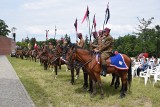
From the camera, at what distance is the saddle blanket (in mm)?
11918

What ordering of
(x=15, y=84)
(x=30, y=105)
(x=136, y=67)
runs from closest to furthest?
(x=30, y=105) → (x=15, y=84) → (x=136, y=67)

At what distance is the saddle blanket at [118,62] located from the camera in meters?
11.9

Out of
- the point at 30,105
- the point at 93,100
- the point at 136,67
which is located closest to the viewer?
the point at 30,105

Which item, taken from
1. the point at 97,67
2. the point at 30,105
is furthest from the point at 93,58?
the point at 30,105

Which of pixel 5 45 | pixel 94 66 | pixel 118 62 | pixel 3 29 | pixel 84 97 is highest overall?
pixel 3 29

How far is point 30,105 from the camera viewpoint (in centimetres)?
1014

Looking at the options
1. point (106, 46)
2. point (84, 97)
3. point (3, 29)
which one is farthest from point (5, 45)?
point (106, 46)

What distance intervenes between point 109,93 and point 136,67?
25.9 feet

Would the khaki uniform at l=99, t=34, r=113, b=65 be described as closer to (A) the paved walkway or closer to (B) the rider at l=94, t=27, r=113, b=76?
(B) the rider at l=94, t=27, r=113, b=76

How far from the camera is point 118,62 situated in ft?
39.2

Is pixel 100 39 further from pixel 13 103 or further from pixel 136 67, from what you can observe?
pixel 136 67

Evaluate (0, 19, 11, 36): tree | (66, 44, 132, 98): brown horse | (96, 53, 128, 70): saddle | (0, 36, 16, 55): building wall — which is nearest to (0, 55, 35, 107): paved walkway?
(66, 44, 132, 98): brown horse

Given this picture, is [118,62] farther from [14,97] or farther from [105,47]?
[14,97]

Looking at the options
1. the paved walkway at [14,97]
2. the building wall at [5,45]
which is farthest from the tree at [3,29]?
the paved walkway at [14,97]
